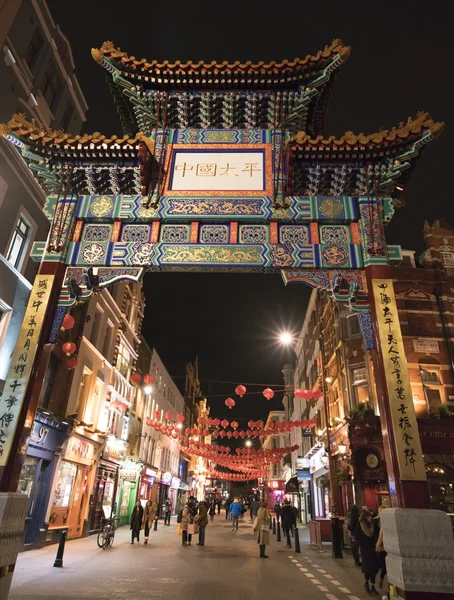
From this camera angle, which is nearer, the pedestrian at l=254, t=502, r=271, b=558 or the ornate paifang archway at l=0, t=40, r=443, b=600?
the ornate paifang archway at l=0, t=40, r=443, b=600

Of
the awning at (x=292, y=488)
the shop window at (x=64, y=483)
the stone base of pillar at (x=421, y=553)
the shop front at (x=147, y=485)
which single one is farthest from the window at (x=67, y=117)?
the awning at (x=292, y=488)

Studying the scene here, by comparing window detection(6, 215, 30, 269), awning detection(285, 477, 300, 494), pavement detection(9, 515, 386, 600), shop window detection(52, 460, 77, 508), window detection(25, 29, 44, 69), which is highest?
window detection(25, 29, 44, 69)

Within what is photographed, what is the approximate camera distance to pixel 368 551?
364 inches

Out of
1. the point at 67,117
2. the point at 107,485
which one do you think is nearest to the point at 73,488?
the point at 107,485

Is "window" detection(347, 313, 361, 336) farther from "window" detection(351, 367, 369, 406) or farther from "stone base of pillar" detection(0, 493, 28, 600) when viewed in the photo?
"stone base of pillar" detection(0, 493, 28, 600)

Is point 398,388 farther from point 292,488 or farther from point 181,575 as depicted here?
point 292,488

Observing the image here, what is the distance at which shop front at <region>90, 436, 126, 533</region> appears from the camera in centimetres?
2052

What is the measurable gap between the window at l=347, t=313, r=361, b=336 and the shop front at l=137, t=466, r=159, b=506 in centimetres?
1826

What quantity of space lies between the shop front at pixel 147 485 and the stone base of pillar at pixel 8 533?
80.5ft

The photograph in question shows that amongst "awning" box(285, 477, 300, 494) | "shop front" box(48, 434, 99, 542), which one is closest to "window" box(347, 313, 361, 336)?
"awning" box(285, 477, 300, 494)

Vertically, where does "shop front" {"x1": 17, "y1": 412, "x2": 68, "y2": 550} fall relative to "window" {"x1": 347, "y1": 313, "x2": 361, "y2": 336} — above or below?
below

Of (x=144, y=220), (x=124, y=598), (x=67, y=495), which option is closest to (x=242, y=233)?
(x=144, y=220)

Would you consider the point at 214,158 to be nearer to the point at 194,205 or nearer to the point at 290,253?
the point at 194,205

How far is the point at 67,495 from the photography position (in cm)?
1775
